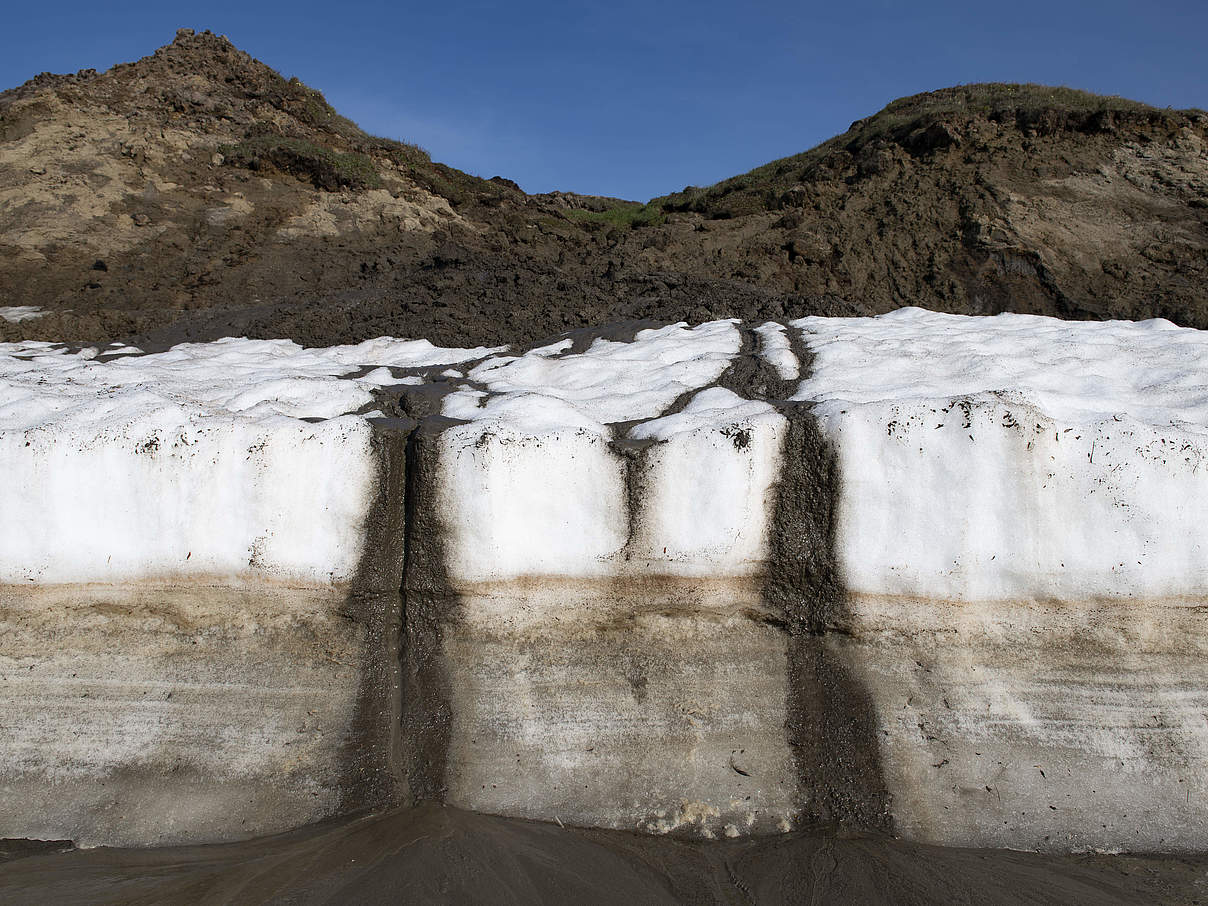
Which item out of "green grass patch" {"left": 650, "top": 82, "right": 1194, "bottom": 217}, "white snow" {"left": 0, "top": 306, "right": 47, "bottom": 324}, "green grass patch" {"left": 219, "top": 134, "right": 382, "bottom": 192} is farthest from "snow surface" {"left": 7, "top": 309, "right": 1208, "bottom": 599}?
"green grass patch" {"left": 650, "top": 82, "right": 1194, "bottom": 217}

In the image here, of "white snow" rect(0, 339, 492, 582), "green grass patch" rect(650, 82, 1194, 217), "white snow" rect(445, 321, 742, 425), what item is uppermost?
"green grass patch" rect(650, 82, 1194, 217)

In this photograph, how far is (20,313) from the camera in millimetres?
8742

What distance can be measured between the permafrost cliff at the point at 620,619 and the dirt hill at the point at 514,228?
3.90 metres

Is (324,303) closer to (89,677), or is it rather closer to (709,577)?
(89,677)

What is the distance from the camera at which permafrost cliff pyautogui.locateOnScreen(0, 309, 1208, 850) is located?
8.92 feet

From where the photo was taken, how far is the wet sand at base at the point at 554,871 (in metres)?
2.26

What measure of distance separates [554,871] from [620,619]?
41.7 inches

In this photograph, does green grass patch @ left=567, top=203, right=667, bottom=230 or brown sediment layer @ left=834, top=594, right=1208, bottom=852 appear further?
green grass patch @ left=567, top=203, right=667, bottom=230

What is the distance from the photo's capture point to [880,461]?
3.23 metres

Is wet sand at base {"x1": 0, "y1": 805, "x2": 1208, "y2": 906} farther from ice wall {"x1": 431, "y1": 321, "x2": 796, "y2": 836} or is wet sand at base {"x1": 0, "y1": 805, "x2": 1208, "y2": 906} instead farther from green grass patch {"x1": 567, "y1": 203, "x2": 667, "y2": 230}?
green grass patch {"x1": 567, "y1": 203, "x2": 667, "y2": 230}

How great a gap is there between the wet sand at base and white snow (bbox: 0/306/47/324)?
8219mm

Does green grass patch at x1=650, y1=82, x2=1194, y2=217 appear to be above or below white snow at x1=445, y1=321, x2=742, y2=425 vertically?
above

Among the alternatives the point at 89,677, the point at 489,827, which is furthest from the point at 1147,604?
the point at 89,677

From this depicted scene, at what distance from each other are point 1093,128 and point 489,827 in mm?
14383
